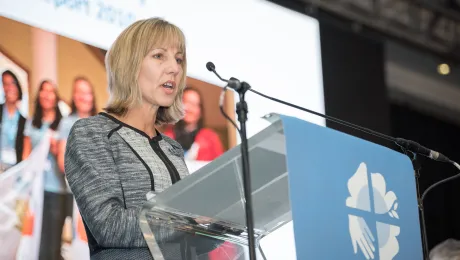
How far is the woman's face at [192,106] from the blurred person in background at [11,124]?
95cm

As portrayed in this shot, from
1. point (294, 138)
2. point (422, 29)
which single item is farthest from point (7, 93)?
point (422, 29)

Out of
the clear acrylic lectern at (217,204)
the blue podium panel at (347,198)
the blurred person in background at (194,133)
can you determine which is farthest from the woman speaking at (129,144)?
the blurred person in background at (194,133)

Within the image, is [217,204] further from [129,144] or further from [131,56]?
[131,56]

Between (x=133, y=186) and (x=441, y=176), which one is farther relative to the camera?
(x=441, y=176)

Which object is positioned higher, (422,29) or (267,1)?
(422,29)

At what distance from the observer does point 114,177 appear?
6.41 feet

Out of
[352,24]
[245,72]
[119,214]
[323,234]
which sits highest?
[352,24]

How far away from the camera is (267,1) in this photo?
464cm

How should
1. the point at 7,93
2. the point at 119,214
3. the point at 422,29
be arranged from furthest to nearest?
the point at 422,29
the point at 7,93
the point at 119,214

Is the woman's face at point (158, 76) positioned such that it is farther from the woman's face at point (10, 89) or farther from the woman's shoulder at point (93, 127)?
the woman's face at point (10, 89)

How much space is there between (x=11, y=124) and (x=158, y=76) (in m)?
1.13

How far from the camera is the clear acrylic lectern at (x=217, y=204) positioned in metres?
1.72

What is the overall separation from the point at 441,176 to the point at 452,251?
589cm

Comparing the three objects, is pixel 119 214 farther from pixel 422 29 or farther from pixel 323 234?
pixel 422 29
